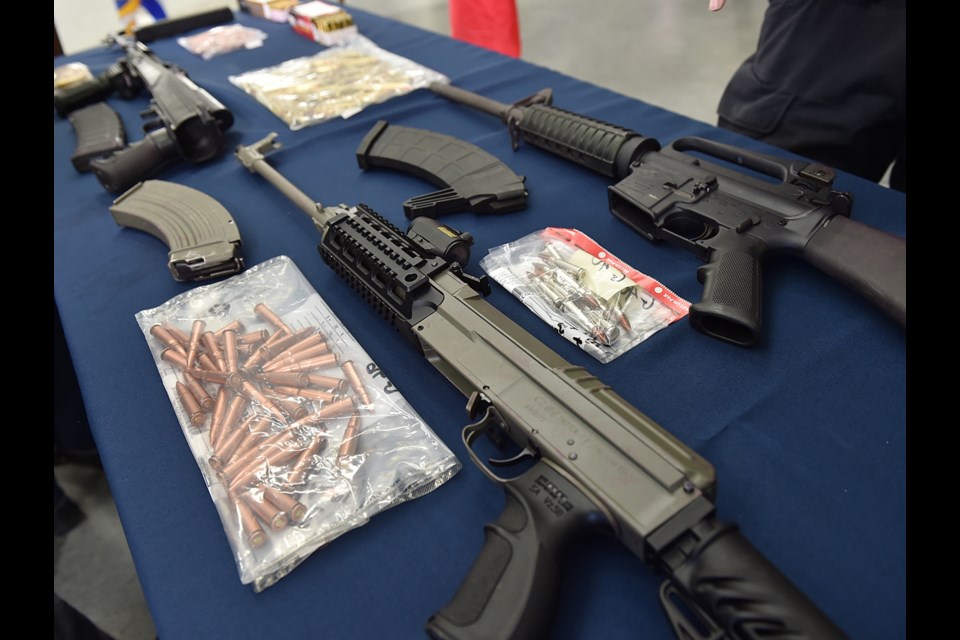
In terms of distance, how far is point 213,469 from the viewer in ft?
4.01

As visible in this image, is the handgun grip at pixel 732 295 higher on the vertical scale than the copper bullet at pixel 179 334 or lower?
higher

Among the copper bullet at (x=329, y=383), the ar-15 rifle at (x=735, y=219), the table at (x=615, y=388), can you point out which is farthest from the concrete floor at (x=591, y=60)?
Answer: the ar-15 rifle at (x=735, y=219)

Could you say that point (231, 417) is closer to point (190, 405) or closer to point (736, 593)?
point (190, 405)

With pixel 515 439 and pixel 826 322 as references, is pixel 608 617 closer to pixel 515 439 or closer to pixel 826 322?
pixel 515 439

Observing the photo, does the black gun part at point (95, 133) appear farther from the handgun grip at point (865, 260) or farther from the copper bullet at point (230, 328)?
the handgun grip at point (865, 260)

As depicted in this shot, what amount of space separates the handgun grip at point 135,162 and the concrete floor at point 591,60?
1.24 meters

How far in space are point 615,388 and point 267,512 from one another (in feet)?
2.63

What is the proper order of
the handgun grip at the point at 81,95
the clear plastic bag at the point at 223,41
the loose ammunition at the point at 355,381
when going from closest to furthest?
1. the loose ammunition at the point at 355,381
2. the handgun grip at the point at 81,95
3. the clear plastic bag at the point at 223,41

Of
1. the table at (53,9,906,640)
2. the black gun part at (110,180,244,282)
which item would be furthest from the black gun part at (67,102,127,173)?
the table at (53,9,906,640)

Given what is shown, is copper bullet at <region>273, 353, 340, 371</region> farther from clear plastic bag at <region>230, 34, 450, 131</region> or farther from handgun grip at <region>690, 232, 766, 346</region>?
clear plastic bag at <region>230, 34, 450, 131</region>

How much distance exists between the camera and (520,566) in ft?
3.05

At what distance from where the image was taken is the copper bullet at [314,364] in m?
1.43

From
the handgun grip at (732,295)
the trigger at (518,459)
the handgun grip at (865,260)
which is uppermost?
the handgun grip at (865,260)
